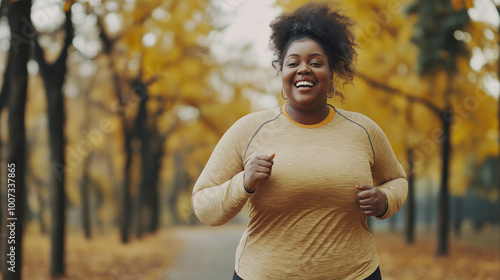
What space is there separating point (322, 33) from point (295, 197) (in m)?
0.85

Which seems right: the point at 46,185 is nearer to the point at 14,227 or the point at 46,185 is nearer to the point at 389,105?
the point at 389,105

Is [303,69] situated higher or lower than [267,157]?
higher

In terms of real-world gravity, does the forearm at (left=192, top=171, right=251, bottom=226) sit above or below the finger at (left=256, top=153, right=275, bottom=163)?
below

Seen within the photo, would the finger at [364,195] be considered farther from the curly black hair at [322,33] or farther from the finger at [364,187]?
the curly black hair at [322,33]

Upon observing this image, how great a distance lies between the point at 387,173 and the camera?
274 cm

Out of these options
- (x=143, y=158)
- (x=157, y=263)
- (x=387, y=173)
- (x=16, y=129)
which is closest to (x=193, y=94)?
(x=143, y=158)

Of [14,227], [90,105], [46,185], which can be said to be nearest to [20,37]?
[14,227]

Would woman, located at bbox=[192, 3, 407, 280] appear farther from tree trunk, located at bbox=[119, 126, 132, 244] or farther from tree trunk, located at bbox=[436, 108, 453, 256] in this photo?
tree trunk, located at bbox=[119, 126, 132, 244]

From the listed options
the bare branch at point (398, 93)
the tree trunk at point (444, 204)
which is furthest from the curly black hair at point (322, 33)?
the tree trunk at point (444, 204)

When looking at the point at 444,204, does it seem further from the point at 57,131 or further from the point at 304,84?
the point at 304,84

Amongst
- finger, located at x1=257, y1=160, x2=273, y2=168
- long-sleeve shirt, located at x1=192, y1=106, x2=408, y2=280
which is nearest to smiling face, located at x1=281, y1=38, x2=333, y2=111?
long-sleeve shirt, located at x1=192, y1=106, x2=408, y2=280

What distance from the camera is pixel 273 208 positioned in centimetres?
238

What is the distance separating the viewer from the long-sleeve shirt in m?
2.36

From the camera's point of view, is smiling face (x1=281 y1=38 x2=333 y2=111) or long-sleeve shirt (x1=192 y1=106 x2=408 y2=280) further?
smiling face (x1=281 y1=38 x2=333 y2=111)
